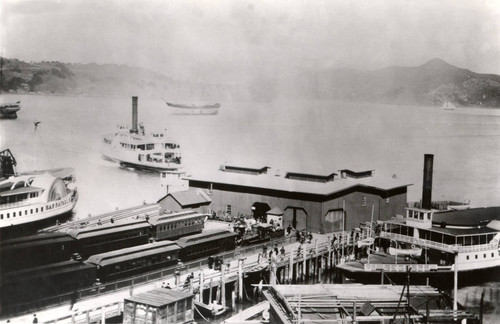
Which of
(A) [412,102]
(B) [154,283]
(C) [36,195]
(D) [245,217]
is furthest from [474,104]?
(C) [36,195]

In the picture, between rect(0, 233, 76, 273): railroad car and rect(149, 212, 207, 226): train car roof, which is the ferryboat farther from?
rect(0, 233, 76, 273): railroad car

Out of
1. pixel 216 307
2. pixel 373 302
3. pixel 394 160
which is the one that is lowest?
pixel 216 307

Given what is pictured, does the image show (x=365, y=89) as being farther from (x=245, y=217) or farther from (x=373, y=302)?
(x=373, y=302)

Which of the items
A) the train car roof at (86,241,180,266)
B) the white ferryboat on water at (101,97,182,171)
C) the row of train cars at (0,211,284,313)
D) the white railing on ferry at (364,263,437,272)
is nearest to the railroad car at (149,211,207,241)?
the row of train cars at (0,211,284,313)

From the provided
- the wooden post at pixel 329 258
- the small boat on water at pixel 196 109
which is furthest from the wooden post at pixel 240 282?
the small boat on water at pixel 196 109

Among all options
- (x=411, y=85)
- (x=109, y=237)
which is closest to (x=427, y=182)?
(x=411, y=85)

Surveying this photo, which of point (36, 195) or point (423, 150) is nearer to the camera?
point (36, 195)
